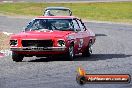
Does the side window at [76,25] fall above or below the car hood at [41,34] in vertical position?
below

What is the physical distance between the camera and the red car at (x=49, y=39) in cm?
1688

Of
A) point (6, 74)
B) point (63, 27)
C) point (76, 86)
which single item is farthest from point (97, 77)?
point (63, 27)

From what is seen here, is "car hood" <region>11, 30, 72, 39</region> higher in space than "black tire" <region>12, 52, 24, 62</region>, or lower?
higher

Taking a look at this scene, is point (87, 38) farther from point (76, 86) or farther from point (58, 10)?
point (58, 10)

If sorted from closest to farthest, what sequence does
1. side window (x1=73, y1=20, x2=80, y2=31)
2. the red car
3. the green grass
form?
the red car → side window (x1=73, y1=20, x2=80, y2=31) → the green grass

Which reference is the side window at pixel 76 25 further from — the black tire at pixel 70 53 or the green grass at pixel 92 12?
the green grass at pixel 92 12

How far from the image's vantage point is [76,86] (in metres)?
11.2

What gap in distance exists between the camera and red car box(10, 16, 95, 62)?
1688 cm

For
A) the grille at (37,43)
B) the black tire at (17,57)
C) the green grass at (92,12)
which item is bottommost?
the green grass at (92,12)

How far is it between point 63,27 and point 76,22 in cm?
82

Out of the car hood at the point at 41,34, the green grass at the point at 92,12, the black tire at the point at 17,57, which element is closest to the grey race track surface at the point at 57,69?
the black tire at the point at 17,57

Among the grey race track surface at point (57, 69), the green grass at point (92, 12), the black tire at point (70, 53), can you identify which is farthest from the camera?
the green grass at point (92, 12)

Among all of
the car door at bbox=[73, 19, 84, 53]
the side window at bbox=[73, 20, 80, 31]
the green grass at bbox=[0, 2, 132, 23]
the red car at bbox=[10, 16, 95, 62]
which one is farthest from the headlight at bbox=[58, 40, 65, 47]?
the green grass at bbox=[0, 2, 132, 23]

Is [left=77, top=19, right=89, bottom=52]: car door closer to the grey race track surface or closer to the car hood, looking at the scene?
the grey race track surface
